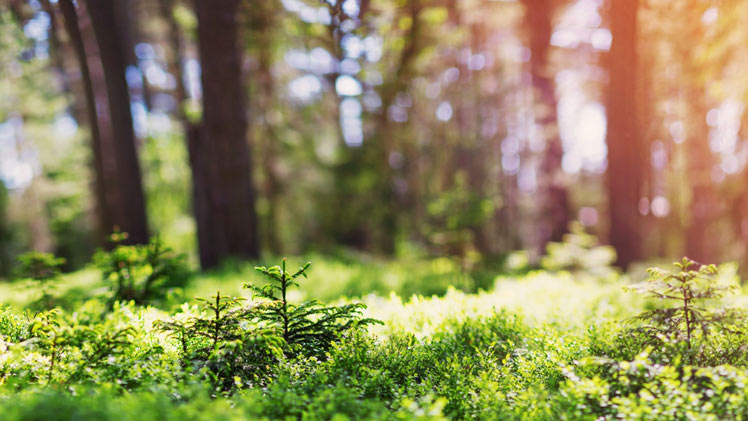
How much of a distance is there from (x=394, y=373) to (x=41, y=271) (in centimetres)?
418

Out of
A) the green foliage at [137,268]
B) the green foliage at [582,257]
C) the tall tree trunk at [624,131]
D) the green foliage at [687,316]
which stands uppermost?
the tall tree trunk at [624,131]

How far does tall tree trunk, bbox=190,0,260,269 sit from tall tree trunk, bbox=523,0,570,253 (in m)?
8.21

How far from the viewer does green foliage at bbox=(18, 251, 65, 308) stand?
4688 millimetres

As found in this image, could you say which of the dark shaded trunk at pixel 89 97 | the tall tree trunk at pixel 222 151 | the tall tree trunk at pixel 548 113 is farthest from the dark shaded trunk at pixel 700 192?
the dark shaded trunk at pixel 89 97

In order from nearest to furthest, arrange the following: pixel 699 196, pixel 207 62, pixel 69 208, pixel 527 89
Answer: pixel 207 62 → pixel 699 196 → pixel 69 208 → pixel 527 89

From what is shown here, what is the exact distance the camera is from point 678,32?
12.3 m

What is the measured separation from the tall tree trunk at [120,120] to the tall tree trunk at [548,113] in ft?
34.3

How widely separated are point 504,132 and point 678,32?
33.9 feet

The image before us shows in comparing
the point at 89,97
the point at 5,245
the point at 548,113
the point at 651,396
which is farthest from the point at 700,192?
the point at 5,245

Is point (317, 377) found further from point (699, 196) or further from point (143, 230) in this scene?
point (699, 196)

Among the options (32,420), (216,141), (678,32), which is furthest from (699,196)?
(32,420)

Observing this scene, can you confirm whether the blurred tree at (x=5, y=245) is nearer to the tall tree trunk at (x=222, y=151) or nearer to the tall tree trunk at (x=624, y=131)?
the tall tree trunk at (x=222, y=151)

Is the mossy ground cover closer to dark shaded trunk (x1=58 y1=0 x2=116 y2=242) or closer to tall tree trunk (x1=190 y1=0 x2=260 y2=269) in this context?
tall tree trunk (x1=190 y1=0 x2=260 y2=269)

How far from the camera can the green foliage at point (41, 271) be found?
4.69m
